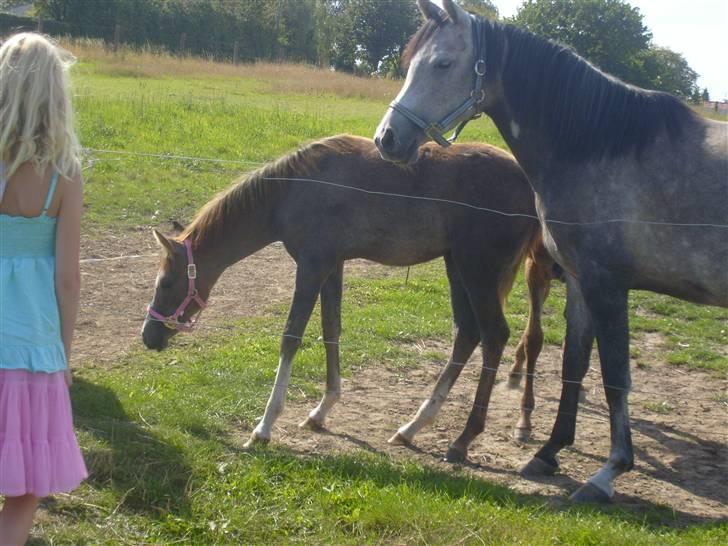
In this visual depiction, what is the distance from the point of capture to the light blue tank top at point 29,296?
284 centimetres

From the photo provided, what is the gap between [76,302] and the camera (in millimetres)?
2969

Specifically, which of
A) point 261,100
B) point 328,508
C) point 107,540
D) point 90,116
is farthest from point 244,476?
point 261,100

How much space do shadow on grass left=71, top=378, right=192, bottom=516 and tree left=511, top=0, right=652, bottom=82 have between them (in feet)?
75.5

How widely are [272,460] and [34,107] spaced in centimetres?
243

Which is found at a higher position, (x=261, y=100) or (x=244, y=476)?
(x=261, y=100)

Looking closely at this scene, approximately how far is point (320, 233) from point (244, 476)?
163 centimetres

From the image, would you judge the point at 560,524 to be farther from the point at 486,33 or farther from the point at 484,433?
the point at 486,33

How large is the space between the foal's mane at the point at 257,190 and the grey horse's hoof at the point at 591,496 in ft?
8.28

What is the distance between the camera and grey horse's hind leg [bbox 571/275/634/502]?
4258 mm

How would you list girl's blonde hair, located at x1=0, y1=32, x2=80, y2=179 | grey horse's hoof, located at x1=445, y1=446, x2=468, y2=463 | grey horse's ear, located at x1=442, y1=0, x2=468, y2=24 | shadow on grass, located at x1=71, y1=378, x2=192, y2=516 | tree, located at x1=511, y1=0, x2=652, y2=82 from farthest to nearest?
tree, located at x1=511, y1=0, x2=652, y2=82
grey horse's hoof, located at x1=445, y1=446, x2=468, y2=463
grey horse's ear, located at x1=442, y1=0, x2=468, y2=24
shadow on grass, located at x1=71, y1=378, x2=192, y2=516
girl's blonde hair, located at x1=0, y1=32, x2=80, y2=179

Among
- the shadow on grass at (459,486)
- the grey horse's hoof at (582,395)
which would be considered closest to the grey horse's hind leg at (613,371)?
the shadow on grass at (459,486)

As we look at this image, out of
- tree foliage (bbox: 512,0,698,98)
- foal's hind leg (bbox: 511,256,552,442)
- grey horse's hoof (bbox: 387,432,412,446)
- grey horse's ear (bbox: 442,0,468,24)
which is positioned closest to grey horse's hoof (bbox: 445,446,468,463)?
grey horse's hoof (bbox: 387,432,412,446)

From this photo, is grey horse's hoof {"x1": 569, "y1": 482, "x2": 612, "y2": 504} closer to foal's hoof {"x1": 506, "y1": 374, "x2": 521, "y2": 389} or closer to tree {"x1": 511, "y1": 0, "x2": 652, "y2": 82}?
foal's hoof {"x1": 506, "y1": 374, "x2": 521, "y2": 389}

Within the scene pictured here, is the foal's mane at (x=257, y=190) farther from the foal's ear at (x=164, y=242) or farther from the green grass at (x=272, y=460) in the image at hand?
the green grass at (x=272, y=460)
